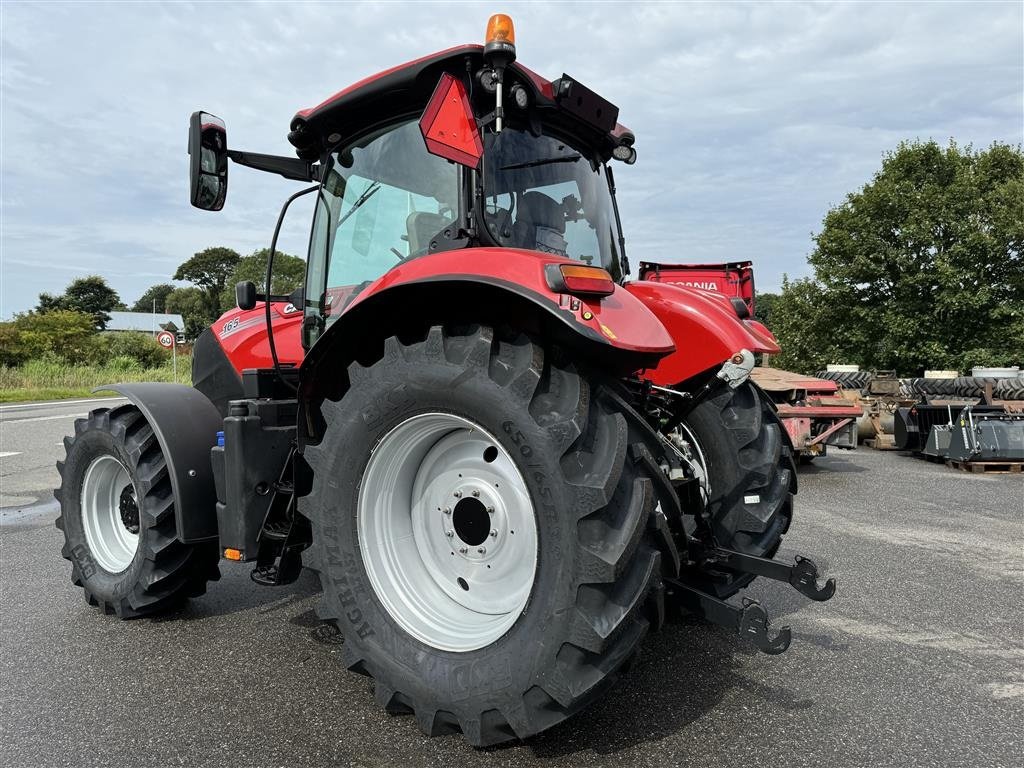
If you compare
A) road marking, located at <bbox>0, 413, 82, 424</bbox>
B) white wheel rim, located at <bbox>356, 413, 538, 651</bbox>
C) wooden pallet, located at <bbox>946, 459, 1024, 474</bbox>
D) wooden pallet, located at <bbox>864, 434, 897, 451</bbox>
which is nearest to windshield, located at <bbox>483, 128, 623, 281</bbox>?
white wheel rim, located at <bbox>356, 413, 538, 651</bbox>

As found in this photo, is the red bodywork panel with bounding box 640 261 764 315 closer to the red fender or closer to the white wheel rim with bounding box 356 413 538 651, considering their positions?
the red fender

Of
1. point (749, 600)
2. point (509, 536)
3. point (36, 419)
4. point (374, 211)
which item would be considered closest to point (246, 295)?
point (374, 211)

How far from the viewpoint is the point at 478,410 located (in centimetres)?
217

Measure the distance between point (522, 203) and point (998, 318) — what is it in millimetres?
23127

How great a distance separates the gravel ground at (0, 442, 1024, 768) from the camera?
2338mm

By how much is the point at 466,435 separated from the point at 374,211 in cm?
116

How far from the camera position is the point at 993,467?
30.7ft

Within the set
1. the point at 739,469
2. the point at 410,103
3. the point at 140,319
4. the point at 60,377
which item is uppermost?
the point at 140,319

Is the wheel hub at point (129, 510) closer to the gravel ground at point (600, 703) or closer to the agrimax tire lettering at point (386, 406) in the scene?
the gravel ground at point (600, 703)

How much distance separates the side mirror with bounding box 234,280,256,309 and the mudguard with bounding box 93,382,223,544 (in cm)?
55

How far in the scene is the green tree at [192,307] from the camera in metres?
67.7

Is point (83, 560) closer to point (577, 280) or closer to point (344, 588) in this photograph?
point (344, 588)

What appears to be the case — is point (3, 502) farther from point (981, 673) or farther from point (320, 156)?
point (981, 673)

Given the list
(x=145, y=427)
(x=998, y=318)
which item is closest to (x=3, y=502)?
(x=145, y=427)
